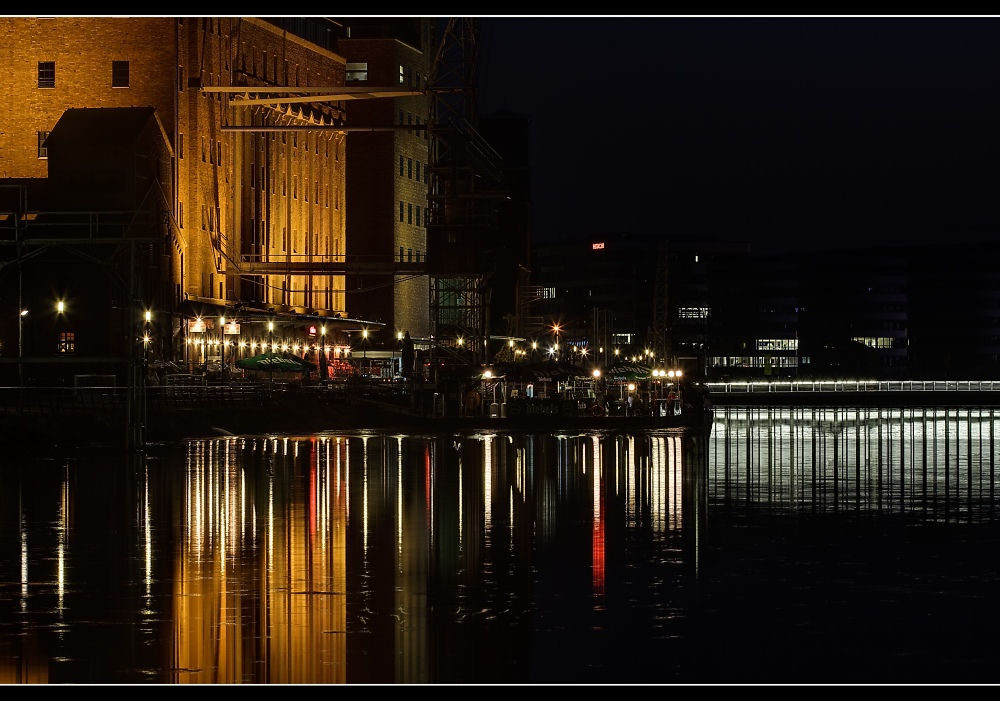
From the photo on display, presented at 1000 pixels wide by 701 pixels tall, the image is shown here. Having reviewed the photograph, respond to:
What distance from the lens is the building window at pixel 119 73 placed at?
89438mm

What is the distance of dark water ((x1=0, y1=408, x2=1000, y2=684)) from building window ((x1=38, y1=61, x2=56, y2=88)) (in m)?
50.5

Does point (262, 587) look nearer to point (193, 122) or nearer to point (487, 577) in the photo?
point (487, 577)

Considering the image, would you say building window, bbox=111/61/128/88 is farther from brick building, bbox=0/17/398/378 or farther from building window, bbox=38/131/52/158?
building window, bbox=38/131/52/158

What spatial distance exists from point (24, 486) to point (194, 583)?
17435mm

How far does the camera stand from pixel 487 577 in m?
22.4

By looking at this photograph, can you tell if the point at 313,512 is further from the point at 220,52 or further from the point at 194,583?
the point at 220,52

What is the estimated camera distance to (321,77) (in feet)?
372

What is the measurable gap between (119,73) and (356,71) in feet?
113

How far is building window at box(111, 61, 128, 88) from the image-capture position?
8944 cm

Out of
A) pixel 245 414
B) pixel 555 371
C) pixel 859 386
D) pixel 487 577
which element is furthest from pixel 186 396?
pixel 859 386

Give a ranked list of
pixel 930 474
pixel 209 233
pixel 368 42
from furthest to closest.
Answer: pixel 368 42 → pixel 209 233 → pixel 930 474

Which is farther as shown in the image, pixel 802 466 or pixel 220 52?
pixel 220 52

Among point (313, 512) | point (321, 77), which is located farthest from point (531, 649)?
point (321, 77)

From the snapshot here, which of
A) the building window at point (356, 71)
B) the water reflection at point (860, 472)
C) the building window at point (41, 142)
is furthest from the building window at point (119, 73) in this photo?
the water reflection at point (860, 472)
